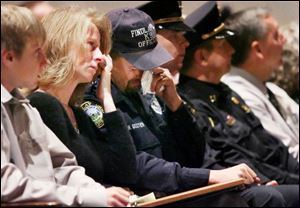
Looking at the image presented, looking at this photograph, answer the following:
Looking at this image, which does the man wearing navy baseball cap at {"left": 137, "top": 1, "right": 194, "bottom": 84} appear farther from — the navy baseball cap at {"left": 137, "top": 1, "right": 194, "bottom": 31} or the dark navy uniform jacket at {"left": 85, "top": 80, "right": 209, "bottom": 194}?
the dark navy uniform jacket at {"left": 85, "top": 80, "right": 209, "bottom": 194}

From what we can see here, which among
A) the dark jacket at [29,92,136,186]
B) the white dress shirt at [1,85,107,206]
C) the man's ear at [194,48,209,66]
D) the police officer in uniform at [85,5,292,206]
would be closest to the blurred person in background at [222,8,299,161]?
the man's ear at [194,48,209,66]

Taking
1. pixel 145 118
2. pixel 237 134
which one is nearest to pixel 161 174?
pixel 145 118

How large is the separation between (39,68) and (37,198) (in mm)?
400

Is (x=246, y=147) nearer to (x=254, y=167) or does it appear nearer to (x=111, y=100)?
(x=254, y=167)

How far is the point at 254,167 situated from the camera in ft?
14.9

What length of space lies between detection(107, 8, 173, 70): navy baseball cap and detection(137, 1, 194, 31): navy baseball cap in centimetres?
47

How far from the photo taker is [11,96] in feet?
8.91

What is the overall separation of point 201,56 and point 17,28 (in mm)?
2225

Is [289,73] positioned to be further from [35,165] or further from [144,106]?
[35,165]

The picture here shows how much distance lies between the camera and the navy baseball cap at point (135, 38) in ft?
11.8

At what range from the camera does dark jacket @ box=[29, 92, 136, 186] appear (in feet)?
10.1

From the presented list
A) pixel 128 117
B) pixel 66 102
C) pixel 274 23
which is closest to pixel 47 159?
pixel 66 102

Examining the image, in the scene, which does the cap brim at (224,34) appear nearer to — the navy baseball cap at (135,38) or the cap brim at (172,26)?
the cap brim at (172,26)

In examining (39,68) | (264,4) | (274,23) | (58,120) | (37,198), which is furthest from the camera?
(264,4)
